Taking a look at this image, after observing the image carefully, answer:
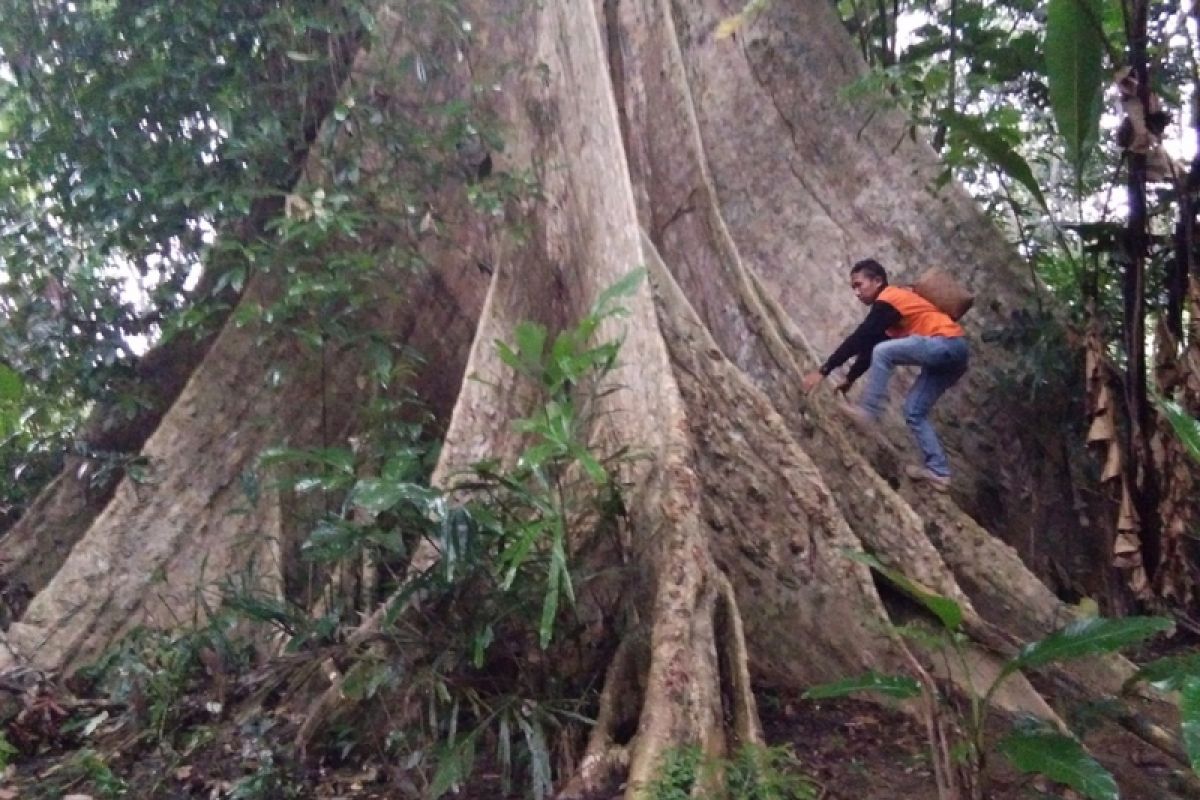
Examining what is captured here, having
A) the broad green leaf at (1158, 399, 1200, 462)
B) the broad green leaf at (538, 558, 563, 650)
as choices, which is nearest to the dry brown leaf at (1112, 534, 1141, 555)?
the broad green leaf at (1158, 399, 1200, 462)

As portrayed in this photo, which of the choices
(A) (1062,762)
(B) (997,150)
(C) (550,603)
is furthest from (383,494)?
(B) (997,150)

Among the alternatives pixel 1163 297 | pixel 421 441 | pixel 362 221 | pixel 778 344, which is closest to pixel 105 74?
pixel 362 221

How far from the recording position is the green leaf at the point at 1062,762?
294 centimetres

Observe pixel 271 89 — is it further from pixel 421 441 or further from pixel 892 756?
pixel 892 756

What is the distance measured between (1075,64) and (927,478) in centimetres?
209

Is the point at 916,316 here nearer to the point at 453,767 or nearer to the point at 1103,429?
the point at 1103,429

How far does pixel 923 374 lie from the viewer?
631cm

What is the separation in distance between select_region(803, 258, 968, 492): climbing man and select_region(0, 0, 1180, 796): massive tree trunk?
0.78ft

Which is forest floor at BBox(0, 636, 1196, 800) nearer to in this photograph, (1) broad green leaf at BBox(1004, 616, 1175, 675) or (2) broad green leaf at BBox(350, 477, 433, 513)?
(1) broad green leaf at BBox(1004, 616, 1175, 675)

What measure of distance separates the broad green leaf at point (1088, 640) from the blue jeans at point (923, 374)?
2.89 meters

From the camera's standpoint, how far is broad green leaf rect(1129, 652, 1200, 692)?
3.12 metres

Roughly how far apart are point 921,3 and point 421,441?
19.9ft

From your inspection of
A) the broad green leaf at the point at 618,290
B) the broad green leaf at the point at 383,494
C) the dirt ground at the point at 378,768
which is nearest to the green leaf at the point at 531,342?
the broad green leaf at the point at 618,290

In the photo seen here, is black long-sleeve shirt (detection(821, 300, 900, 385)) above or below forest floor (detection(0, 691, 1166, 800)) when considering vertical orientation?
above
